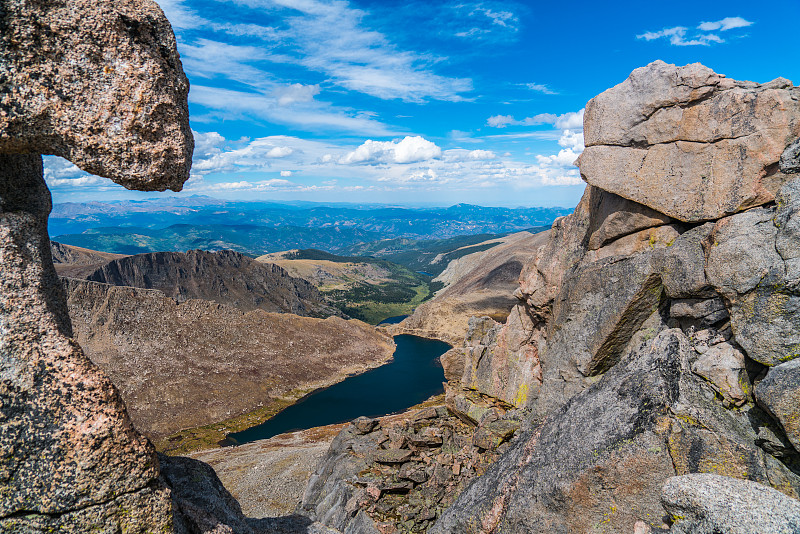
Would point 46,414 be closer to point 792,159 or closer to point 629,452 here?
point 629,452

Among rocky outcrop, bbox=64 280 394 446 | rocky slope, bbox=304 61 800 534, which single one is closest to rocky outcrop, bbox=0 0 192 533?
rocky slope, bbox=304 61 800 534

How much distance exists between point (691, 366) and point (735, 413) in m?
1.97

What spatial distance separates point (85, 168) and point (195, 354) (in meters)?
115

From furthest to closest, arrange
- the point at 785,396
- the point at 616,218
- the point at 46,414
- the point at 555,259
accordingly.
A: 1. the point at 555,259
2. the point at 616,218
3. the point at 785,396
4. the point at 46,414

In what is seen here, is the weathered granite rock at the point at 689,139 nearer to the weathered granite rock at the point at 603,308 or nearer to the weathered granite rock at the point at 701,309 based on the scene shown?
the weathered granite rock at the point at 603,308

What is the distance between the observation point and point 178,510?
9945mm

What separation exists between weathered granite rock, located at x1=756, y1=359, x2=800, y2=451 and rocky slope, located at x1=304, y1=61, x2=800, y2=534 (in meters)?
0.04

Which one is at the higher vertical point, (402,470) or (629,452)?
(629,452)

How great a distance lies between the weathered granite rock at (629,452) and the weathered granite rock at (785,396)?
161 cm

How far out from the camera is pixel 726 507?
29.0 feet

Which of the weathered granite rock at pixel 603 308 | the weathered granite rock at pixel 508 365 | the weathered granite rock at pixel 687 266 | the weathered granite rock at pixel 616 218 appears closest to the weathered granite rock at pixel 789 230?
the weathered granite rock at pixel 687 266

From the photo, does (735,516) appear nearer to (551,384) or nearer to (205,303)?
(551,384)

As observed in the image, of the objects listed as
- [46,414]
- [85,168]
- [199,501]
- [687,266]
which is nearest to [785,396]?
[687,266]

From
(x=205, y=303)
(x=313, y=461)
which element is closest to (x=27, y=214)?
(x=313, y=461)
